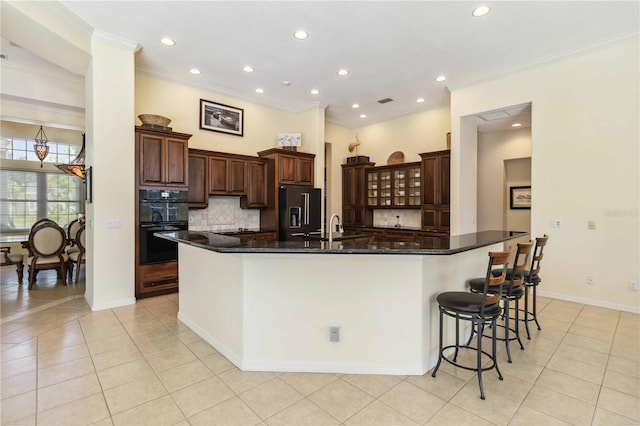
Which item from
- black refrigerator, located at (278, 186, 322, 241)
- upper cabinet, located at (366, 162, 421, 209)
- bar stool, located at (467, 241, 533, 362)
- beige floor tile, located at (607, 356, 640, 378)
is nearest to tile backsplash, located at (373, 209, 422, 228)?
upper cabinet, located at (366, 162, 421, 209)

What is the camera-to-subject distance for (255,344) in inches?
98.5

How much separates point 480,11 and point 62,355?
5472mm

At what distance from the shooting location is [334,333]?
2449 millimetres

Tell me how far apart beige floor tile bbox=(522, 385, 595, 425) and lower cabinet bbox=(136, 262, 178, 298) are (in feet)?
14.9

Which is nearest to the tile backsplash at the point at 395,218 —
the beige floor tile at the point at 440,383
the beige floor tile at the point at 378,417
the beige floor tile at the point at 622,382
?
the beige floor tile at the point at 622,382

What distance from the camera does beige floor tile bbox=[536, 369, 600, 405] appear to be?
85.0 inches

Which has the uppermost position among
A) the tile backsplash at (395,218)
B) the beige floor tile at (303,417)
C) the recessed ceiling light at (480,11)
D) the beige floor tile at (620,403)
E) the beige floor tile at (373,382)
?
the recessed ceiling light at (480,11)

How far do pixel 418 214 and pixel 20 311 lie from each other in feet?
22.8

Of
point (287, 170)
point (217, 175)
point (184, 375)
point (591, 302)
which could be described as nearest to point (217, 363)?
point (184, 375)

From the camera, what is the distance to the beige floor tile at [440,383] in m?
2.18

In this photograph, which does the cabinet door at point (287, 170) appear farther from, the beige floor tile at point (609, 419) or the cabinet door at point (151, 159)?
the beige floor tile at point (609, 419)

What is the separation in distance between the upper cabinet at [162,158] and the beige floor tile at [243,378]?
10.4 ft

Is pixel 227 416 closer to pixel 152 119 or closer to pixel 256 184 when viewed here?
pixel 152 119

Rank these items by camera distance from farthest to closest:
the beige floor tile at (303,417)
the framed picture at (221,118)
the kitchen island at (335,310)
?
the framed picture at (221,118)
the kitchen island at (335,310)
the beige floor tile at (303,417)
